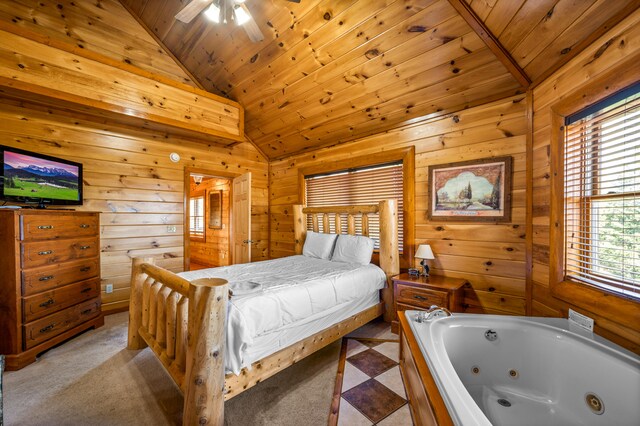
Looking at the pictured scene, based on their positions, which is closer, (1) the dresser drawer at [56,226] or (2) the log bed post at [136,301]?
(1) the dresser drawer at [56,226]

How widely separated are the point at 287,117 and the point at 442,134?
80.9 inches

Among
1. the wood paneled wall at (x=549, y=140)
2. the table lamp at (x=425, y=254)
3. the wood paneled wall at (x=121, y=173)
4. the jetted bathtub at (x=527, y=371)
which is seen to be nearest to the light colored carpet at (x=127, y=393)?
the jetted bathtub at (x=527, y=371)

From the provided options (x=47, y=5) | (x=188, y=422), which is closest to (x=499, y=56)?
(x=188, y=422)

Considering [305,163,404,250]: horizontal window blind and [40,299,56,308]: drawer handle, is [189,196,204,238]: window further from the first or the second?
[40,299,56,308]: drawer handle

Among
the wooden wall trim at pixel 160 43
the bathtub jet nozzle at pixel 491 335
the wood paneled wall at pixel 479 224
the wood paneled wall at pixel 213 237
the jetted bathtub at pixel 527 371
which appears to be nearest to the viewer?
the jetted bathtub at pixel 527 371

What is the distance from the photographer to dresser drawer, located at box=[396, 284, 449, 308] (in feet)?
7.72

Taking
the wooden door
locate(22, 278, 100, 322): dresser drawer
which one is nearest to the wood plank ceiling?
the wooden door

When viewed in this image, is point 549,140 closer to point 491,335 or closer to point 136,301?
point 491,335

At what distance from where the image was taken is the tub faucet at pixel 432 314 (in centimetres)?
173

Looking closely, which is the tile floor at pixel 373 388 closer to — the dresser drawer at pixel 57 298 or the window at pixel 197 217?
the dresser drawer at pixel 57 298

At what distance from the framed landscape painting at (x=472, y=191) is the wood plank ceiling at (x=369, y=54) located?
63cm

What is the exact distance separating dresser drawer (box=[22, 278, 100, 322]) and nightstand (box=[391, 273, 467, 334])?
10.2 ft

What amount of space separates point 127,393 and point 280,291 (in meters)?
1.24

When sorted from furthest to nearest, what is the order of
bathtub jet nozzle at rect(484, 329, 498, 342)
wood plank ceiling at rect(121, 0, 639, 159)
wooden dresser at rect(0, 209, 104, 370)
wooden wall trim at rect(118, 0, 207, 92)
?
wooden wall trim at rect(118, 0, 207, 92)
wooden dresser at rect(0, 209, 104, 370)
wood plank ceiling at rect(121, 0, 639, 159)
bathtub jet nozzle at rect(484, 329, 498, 342)
